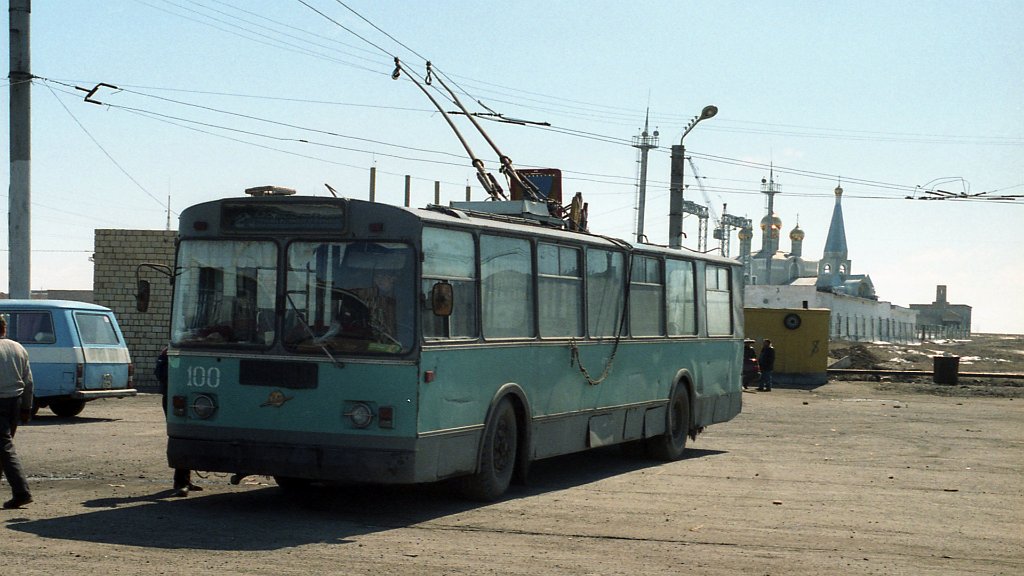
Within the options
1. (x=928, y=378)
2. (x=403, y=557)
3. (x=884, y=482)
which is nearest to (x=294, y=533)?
(x=403, y=557)

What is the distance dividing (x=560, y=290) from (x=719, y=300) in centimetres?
627

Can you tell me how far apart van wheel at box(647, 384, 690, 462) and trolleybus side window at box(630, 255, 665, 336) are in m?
1.24

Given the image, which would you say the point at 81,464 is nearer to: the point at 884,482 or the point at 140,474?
the point at 140,474

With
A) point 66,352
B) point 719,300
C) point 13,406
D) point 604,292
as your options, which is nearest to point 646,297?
point 604,292

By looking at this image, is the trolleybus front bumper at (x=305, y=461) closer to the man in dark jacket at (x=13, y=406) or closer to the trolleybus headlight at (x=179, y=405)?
the trolleybus headlight at (x=179, y=405)

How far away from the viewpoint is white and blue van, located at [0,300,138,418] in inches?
919

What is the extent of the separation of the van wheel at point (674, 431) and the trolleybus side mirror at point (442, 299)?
7.43 metres

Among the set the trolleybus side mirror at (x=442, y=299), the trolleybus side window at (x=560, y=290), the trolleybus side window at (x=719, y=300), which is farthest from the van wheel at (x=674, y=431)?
the trolleybus side mirror at (x=442, y=299)

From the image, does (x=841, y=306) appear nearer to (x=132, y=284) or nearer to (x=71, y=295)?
(x=71, y=295)

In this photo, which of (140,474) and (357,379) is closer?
(357,379)

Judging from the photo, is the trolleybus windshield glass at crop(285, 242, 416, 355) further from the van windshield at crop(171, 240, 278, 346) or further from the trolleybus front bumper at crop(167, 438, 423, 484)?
the trolleybus front bumper at crop(167, 438, 423, 484)

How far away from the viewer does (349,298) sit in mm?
11789

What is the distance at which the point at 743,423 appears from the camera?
26.1 m

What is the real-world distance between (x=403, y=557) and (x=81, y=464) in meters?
7.43
